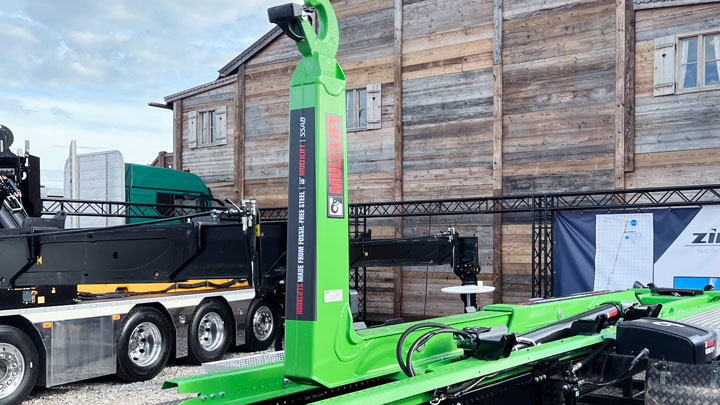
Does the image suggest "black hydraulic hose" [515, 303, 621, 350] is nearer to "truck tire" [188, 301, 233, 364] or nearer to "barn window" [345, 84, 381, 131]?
"truck tire" [188, 301, 233, 364]

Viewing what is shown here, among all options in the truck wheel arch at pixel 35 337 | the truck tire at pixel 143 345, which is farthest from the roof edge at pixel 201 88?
the truck wheel arch at pixel 35 337

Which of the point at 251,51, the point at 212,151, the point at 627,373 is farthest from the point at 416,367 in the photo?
the point at 212,151

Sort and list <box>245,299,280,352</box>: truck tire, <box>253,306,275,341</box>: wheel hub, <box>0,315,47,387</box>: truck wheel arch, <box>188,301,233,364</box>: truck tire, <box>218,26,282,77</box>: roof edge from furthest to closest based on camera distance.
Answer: <box>218,26,282,77</box>: roof edge, <box>253,306,275,341</box>: wheel hub, <box>245,299,280,352</box>: truck tire, <box>188,301,233,364</box>: truck tire, <box>0,315,47,387</box>: truck wheel arch

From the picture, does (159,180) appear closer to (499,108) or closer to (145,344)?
(145,344)

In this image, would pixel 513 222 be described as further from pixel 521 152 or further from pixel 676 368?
pixel 676 368

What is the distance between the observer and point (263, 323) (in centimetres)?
1338

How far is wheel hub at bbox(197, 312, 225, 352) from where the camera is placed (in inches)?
470

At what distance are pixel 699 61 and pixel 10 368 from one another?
517 inches

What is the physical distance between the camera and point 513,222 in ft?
50.9

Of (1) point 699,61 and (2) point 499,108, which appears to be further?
(2) point 499,108

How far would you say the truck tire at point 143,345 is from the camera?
10023mm

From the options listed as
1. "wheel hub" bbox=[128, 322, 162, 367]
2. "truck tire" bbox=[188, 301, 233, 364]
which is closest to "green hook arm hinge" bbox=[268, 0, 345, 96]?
"wheel hub" bbox=[128, 322, 162, 367]

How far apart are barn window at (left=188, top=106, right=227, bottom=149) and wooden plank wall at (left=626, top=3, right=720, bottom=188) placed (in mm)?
12266

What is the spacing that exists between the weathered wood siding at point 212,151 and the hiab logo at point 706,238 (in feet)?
43.4
